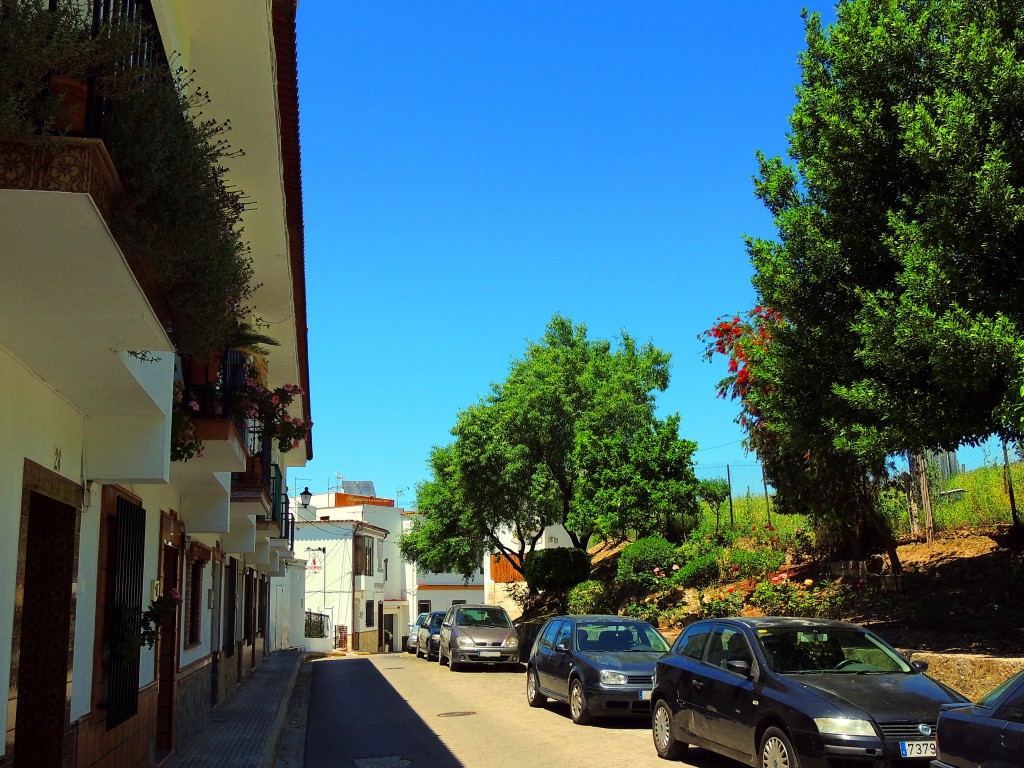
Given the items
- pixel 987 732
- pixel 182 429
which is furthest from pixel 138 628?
pixel 987 732

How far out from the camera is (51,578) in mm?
6914

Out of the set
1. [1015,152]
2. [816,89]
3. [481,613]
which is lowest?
[481,613]

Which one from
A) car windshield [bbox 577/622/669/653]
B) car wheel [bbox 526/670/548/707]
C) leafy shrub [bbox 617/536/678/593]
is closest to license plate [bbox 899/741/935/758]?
car windshield [bbox 577/622/669/653]

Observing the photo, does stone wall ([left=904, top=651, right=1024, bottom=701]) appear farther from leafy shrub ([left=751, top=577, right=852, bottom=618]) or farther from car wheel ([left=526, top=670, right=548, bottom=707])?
car wheel ([left=526, top=670, right=548, bottom=707])

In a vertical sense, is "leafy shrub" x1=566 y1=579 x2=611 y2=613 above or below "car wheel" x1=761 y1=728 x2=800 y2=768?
above

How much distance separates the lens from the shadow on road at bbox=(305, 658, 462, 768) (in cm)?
1111

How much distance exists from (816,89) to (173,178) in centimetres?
971

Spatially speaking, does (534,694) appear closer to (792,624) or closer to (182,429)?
(792,624)

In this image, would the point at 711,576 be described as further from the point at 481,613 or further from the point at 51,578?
the point at 51,578

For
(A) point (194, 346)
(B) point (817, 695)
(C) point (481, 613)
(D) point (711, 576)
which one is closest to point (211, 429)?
(A) point (194, 346)

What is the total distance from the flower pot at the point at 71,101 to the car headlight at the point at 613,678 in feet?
34.2

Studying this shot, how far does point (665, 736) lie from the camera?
10.1 m

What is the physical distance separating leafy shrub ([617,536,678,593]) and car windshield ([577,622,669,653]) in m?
8.03

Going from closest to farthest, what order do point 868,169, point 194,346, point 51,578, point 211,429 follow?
1. point 194,346
2. point 51,578
3. point 211,429
4. point 868,169
